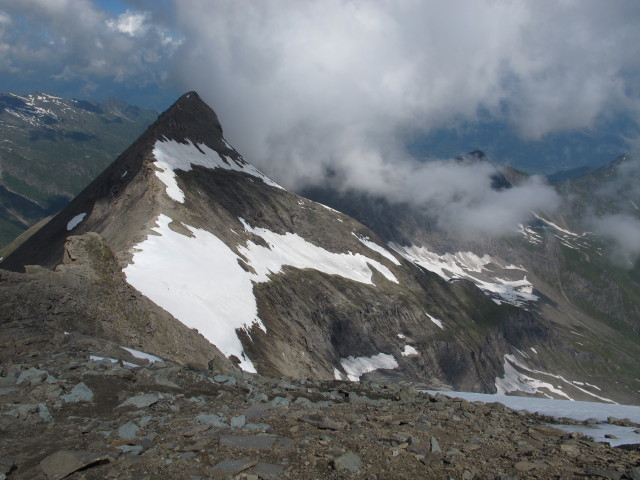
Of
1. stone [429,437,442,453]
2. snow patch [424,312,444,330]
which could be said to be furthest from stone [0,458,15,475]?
snow patch [424,312,444,330]

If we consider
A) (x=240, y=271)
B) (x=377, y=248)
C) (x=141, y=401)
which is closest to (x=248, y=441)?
(x=141, y=401)

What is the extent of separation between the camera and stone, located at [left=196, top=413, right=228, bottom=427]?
13398mm

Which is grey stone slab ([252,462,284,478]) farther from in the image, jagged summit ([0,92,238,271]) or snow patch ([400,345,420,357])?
snow patch ([400,345,420,357])

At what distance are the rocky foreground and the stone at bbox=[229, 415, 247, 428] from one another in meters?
0.05

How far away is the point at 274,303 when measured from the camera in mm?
68500

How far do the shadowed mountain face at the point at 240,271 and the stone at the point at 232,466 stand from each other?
51.5 ft

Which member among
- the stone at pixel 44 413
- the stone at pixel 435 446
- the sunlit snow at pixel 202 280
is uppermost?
the sunlit snow at pixel 202 280

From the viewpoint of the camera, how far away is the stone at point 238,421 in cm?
1339

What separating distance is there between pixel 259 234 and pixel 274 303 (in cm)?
3521

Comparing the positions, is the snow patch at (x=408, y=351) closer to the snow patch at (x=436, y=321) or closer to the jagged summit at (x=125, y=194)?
the snow patch at (x=436, y=321)

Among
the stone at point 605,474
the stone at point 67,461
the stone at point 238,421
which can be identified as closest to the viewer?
the stone at point 67,461

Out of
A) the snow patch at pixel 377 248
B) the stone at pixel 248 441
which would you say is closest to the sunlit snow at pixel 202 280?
the stone at pixel 248 441

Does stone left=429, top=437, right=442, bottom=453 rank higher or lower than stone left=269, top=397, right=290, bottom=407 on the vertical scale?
higher

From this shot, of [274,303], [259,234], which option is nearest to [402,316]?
[259,234]
